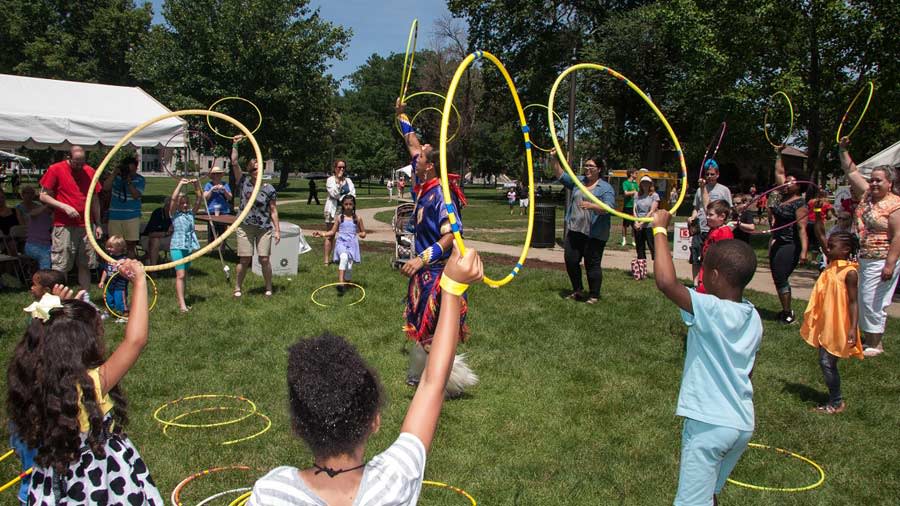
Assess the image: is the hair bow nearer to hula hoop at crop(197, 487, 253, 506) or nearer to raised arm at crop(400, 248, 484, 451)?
hula hoop at crop(197, 487, 253, 506)

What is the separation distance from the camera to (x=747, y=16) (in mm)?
18016

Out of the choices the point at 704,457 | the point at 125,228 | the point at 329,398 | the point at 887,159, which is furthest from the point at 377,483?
the point at 887,159

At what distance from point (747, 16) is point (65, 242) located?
17.1 meters

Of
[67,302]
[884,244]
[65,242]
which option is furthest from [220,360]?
[884,244]

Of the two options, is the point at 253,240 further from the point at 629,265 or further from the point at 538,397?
the point at 629,265

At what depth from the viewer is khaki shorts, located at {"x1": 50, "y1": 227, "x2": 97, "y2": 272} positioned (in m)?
8.98

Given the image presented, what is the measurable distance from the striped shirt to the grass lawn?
9.19 ft

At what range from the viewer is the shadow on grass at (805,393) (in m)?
6.63

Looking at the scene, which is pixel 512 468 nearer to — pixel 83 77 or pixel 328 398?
pixel 328 398

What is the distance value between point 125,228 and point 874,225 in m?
10.7

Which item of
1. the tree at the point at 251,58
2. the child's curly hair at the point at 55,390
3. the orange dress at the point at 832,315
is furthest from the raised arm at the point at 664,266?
the tree at the point at 251,58

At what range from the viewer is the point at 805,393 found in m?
6.81

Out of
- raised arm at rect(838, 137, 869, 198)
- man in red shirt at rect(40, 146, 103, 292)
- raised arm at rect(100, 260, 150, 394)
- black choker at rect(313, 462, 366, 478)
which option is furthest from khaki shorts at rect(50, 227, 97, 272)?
raised arm at rect(838, 137, 869, 198)

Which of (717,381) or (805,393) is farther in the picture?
(805,393)
